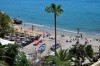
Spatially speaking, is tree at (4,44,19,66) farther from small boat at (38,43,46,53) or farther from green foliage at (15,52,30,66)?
small boat at (38,43,46,53)

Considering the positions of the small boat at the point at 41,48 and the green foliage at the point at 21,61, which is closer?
the green foliage at the point at 21,61

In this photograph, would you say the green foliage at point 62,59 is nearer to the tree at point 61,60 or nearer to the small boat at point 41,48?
the tree at point 61,60

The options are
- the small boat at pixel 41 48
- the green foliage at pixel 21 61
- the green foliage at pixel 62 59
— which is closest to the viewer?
the green foliage at pixel 62 59

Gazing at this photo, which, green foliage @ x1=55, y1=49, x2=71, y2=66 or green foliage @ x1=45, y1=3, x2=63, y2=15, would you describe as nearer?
green foliage @ x1=55, y1=49, x2=71, y2=66

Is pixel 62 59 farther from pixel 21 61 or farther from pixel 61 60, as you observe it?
pixel 21 61

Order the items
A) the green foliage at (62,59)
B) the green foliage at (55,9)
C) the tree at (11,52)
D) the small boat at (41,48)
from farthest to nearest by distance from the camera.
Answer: the small boat at (41,48) < the green foliage at (55,9) < the tree at (11,52) < the green foliage at (62,59)

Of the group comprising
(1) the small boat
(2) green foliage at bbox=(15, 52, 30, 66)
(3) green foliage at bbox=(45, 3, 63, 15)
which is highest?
(3) green foliage at bbox=(45, 3, 63, 15)

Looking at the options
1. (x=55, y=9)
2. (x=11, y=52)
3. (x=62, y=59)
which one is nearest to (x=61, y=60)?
(x=62, y=59)

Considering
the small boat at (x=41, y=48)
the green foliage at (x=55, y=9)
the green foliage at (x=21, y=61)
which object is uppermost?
the green foliage at (x=55, y=9)

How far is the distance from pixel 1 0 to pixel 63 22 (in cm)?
8513

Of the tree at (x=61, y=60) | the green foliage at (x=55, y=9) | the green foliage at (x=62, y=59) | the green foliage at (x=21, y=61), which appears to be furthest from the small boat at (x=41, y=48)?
the green foliage at (x=62, y=59)

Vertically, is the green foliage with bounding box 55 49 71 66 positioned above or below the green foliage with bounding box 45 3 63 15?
below

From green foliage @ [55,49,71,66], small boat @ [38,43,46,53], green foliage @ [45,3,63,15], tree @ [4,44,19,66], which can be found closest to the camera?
green foliage @ [55,49,71,66]

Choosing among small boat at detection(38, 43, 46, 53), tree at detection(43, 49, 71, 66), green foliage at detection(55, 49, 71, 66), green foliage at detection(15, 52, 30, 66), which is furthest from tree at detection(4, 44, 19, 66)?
small boat at detection(38, 43, 46, 53)
